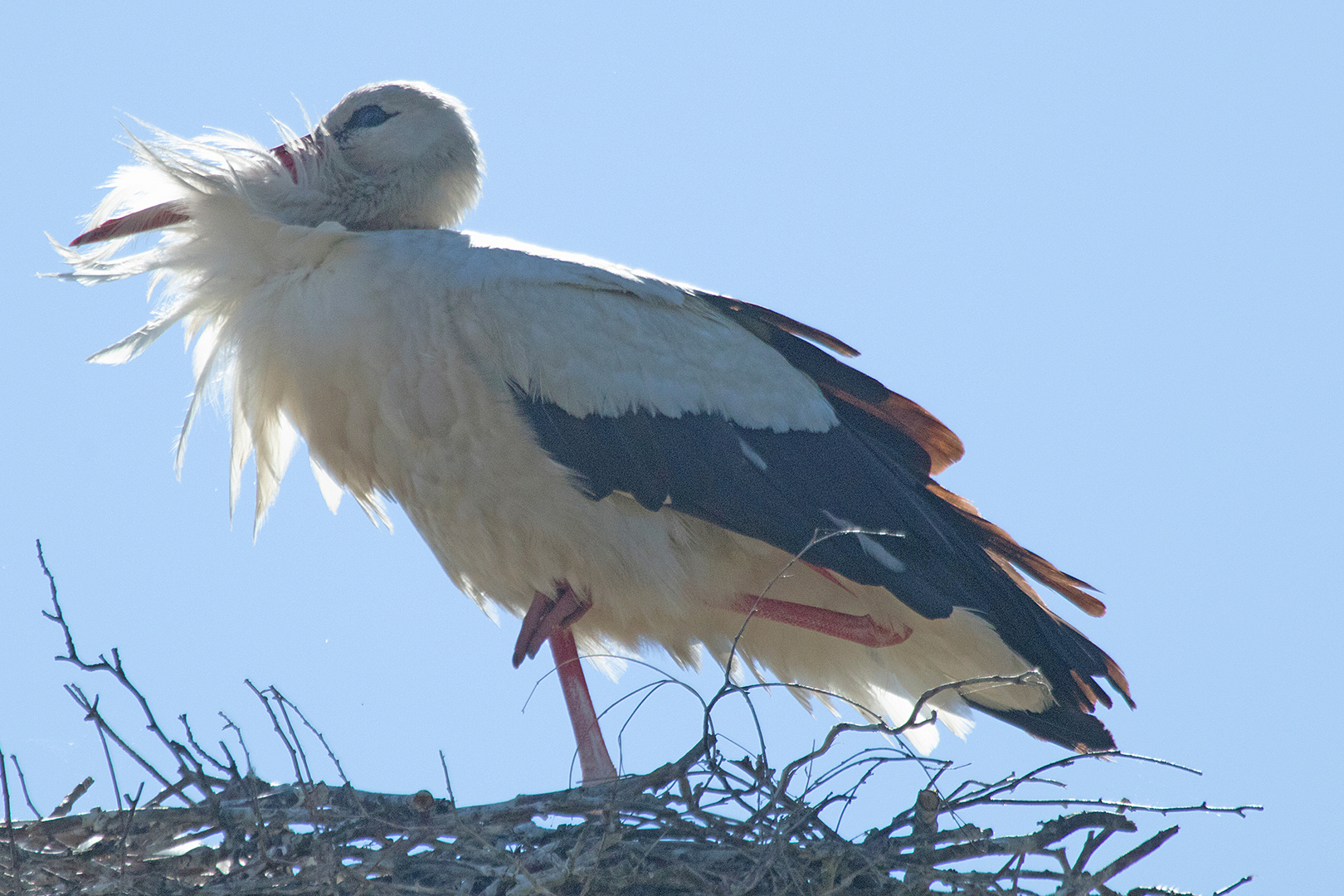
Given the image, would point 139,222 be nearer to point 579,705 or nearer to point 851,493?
point 579,705

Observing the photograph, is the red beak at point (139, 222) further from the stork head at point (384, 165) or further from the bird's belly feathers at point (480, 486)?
the bird's belly feathers at point (480, 486)

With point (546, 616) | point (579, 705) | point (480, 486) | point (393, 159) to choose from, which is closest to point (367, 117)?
point (393, 159)

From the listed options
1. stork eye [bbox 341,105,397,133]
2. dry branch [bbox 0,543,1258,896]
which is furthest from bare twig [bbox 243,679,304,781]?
stork eye [bbox 341,105,397,133]

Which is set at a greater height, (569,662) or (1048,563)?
(569,662)

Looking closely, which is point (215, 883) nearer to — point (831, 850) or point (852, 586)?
point (831, 850)

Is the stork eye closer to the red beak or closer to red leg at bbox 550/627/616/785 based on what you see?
the red beak

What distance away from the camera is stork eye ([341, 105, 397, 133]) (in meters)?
5.05

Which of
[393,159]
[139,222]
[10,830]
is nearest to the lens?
[10,830]

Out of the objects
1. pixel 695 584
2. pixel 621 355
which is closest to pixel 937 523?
pixel 695 584

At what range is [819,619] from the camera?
4.54 m

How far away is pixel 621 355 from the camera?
4.29 metres

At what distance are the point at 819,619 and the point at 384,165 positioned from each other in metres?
1.96

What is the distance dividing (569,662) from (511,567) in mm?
449

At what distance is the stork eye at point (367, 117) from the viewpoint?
5047 millimetres
